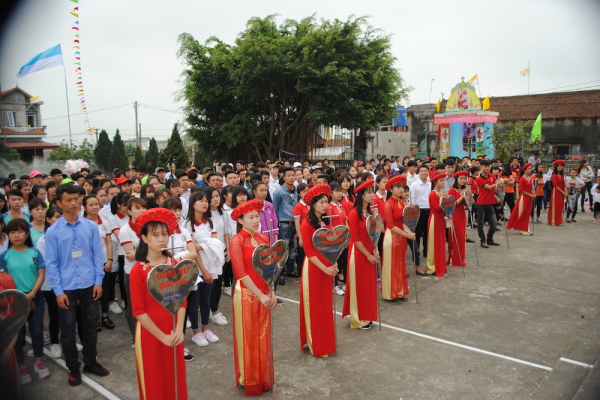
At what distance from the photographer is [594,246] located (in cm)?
953

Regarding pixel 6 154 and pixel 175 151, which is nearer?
pixel 6 154

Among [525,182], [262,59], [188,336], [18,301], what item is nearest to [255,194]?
[188,336]

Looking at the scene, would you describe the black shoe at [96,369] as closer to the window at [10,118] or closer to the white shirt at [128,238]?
the white shirt at [128,238]

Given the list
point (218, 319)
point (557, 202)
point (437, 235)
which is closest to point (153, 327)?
point (218, 319)

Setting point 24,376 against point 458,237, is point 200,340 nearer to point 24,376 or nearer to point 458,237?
point 24,376

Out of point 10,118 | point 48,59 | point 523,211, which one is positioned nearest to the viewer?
point 523,211

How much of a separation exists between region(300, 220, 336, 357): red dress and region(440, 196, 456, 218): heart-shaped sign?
3.42 m

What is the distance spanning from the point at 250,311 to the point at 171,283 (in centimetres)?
90

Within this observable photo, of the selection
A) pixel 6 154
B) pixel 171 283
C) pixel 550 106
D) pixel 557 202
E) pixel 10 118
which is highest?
pixel 10 118

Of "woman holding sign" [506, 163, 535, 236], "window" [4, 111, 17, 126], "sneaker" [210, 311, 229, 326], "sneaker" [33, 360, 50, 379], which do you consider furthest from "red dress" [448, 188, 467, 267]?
"window" [4, 111, 17, 126]

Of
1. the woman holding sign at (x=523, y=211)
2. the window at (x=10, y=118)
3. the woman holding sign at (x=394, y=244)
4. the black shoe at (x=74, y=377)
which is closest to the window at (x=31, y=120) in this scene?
the window at (x=10, y=118)

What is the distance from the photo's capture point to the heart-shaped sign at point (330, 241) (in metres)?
4.31

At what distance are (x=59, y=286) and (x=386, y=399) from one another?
3.14 metres

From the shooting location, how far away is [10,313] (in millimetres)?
2699
